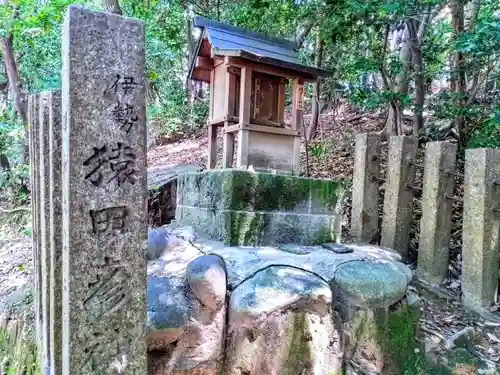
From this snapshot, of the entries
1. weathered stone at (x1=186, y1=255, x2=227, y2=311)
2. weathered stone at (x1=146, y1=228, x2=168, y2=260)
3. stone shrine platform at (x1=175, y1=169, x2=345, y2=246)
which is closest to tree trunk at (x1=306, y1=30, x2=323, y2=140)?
stone shrine platform at (x1=175, y1=169, x2=345, y2=246)

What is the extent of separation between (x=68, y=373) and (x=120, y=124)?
3.98 feet

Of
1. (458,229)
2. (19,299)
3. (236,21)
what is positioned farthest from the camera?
(236,21)

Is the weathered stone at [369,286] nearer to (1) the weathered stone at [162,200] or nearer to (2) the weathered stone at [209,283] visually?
(2) the weathered stone at [209,283]

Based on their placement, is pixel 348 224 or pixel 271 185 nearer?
pixel 271 185

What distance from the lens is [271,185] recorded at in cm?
336

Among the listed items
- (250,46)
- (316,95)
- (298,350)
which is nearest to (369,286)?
(298,350)

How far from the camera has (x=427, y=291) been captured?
11.2 ft

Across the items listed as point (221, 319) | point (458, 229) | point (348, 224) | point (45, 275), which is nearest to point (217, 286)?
point (221, 319)

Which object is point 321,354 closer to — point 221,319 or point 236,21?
point 221,319

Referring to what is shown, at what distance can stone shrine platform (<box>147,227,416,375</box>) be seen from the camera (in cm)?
231

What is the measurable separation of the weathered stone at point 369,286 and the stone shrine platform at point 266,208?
82 cm

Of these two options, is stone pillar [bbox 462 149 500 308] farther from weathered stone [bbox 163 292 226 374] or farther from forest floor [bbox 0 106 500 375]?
weathered stone [bbox 163 292 226 374]

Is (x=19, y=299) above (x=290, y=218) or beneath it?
beneath

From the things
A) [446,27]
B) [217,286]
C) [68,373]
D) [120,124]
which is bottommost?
[68,373]
